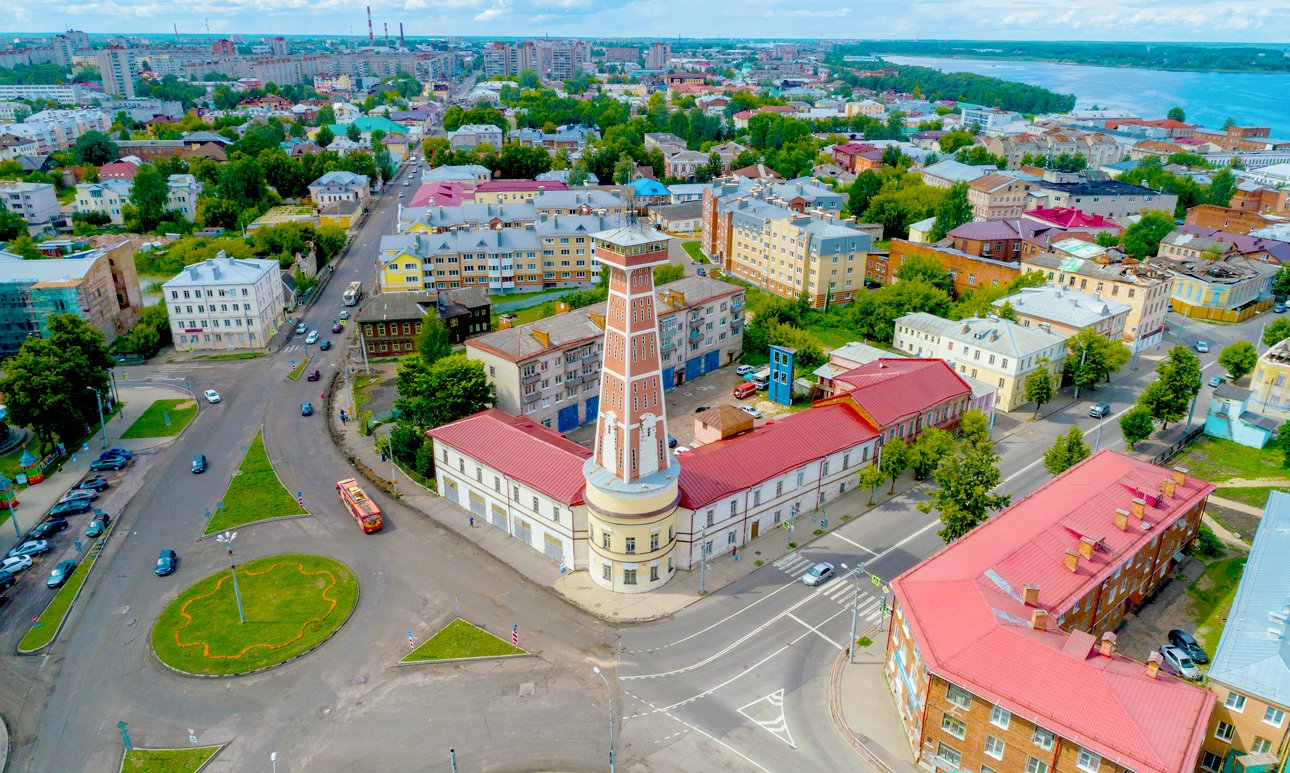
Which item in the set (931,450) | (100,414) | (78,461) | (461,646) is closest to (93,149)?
(100,414)

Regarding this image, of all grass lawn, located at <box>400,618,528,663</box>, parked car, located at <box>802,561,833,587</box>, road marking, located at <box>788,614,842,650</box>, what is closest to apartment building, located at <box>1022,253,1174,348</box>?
parked car, located at <box>802,561,833,587</box>

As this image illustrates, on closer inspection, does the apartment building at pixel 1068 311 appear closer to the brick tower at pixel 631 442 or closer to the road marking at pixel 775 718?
the brick tower at pixel 631 442

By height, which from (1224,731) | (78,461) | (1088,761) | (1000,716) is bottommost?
(78,461)

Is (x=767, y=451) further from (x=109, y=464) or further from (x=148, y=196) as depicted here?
(x=148, y=196)

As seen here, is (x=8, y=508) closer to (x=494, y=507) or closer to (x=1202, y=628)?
(x=494, y=507)

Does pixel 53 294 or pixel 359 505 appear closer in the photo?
pixel 359 505

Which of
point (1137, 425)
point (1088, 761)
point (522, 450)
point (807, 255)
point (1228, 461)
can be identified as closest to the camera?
point (1088, 761)

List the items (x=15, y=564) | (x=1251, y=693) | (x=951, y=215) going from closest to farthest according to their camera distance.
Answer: (x=1251, y=693)
(x=15, y=564)
(x=951, y=215)
